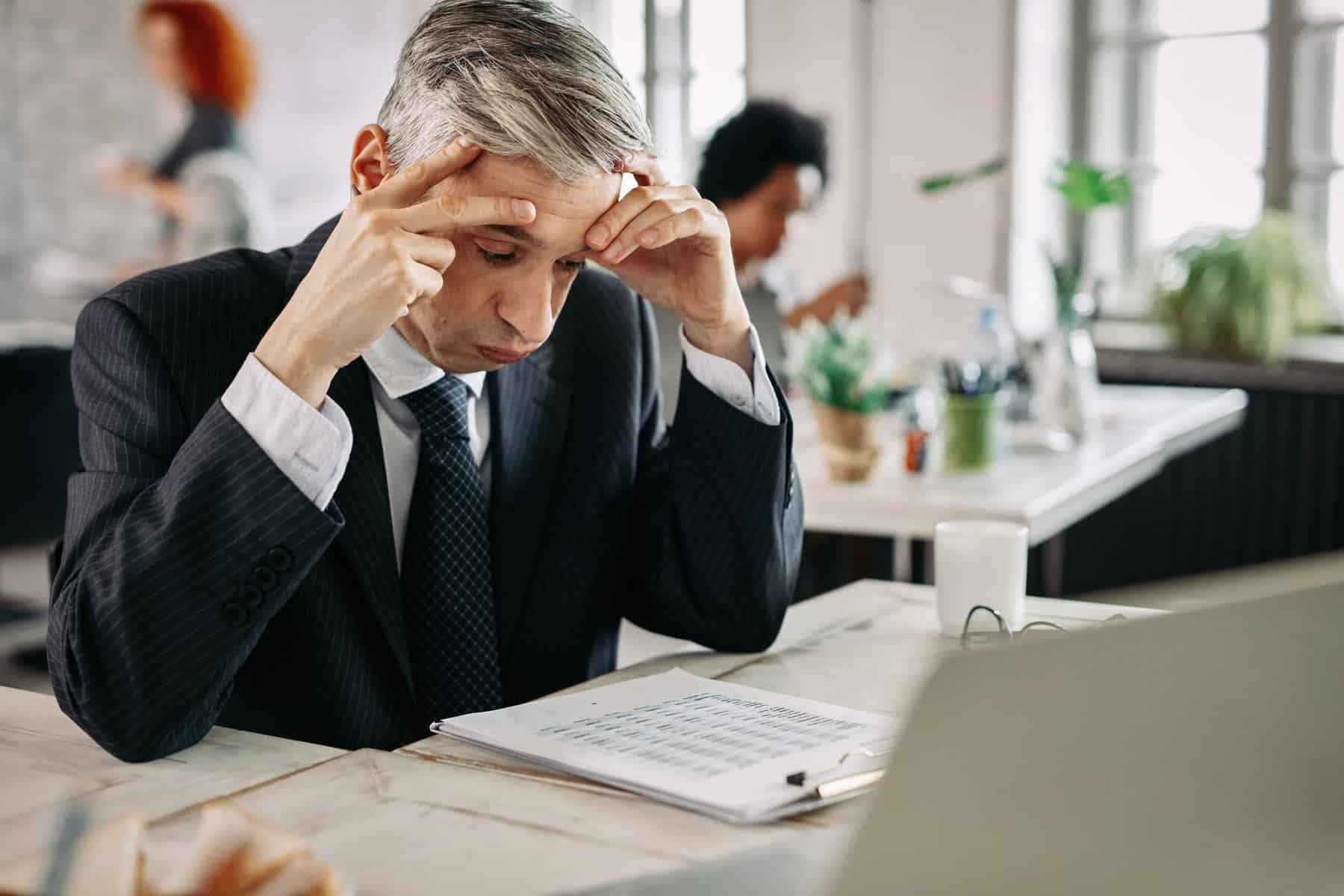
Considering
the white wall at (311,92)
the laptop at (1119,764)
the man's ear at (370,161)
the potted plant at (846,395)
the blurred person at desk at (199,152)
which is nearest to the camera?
the laptop at (1119,764)

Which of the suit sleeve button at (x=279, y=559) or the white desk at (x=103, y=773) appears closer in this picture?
the white desk at (x=103, y=773)

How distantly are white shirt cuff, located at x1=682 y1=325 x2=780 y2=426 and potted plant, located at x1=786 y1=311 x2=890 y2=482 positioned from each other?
3.66 ft

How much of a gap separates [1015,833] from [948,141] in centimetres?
463

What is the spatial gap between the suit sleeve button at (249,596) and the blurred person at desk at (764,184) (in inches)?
110

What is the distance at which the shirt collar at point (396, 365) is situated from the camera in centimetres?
135

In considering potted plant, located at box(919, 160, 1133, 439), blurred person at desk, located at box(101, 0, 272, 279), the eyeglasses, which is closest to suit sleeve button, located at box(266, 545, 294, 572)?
the eyeglasses

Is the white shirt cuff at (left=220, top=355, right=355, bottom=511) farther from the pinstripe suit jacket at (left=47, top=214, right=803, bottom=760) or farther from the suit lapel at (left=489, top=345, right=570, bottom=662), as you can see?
the suit lapel at (left=489, top=345, right=570, bottom=662)

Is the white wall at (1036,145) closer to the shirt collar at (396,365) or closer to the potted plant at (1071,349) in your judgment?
the potted plant at (1071,349)

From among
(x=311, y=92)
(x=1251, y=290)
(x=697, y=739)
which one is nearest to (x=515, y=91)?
(x=697, y=739)

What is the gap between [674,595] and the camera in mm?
1421

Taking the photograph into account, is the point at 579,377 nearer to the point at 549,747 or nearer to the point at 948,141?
the point at 549,747

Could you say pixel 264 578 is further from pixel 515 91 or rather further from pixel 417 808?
pixel 515 91

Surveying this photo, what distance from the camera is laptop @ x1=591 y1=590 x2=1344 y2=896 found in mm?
553

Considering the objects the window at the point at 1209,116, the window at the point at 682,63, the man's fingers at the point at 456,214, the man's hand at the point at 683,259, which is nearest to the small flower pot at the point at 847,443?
the man's hand at the point at 683,259
